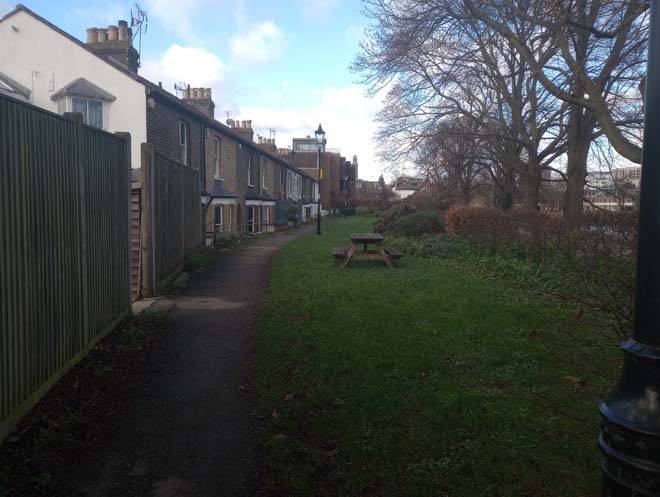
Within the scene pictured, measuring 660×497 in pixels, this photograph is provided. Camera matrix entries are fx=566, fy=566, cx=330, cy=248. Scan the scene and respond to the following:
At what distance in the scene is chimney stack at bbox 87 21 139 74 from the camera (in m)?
16.8

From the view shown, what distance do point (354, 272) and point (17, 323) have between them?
877 cm

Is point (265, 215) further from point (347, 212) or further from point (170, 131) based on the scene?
point (347, 212)

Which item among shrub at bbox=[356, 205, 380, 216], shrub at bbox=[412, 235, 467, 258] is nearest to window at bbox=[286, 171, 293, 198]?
shrub at bbox=[356, 205, 380, 216]

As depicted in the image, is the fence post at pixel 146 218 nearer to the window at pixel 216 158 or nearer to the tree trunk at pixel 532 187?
the window at pixel 216 158

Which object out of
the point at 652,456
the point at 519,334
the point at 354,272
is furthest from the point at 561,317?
the point at 652,456

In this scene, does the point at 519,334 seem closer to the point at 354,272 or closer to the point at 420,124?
the point at 354,272

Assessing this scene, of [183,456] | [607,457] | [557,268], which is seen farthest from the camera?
[557,268]

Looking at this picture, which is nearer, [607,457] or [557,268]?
[607,457]

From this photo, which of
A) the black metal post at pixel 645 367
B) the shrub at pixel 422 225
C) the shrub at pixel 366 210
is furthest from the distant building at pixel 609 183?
the shrub at pixel 366 210

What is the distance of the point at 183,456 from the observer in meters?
3.81

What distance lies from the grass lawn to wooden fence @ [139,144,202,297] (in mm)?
2015

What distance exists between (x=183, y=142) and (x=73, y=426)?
50.2 feet

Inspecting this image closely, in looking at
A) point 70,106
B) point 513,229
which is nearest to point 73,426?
point 513,229

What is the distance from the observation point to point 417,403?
4.61 meters
